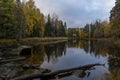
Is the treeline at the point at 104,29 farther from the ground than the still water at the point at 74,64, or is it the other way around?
the treeline at the point at 104,29

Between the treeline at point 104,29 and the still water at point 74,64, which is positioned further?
the treeline at point 104,29

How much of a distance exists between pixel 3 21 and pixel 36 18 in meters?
26.6

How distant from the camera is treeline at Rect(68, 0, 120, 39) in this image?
55062 mm

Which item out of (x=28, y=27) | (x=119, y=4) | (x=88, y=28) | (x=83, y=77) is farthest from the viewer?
(x=88, y=28)

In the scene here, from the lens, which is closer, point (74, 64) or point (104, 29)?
point (74, 64)

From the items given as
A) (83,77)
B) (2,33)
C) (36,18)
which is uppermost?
(36,18)

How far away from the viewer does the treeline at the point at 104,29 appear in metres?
55.1

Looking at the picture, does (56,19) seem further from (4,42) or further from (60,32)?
(4,42)

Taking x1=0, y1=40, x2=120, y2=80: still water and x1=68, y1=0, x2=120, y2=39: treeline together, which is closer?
x1=0, y1=40, x2=120, y2=80: still water

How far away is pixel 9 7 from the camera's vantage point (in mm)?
51594

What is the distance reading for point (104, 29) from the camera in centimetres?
11444

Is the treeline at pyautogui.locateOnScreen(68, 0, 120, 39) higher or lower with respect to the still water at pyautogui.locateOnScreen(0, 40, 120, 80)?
higher

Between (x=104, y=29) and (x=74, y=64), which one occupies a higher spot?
(x=104, y=29)

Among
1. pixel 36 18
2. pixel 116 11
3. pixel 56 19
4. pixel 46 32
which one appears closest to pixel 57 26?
pixel 56 19
